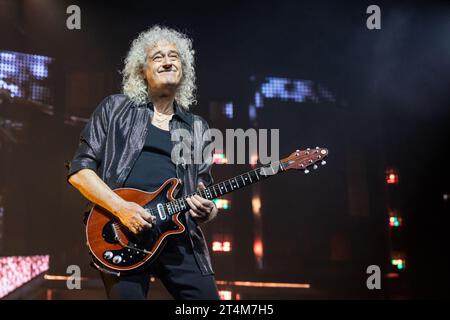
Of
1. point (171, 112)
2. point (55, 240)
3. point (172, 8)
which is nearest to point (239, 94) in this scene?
point (172, 8)

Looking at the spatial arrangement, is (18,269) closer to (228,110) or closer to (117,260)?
(228,110)

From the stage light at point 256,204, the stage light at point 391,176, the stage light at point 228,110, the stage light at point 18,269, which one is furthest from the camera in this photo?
the stage light at point 256,204

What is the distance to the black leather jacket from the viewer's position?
2.22m

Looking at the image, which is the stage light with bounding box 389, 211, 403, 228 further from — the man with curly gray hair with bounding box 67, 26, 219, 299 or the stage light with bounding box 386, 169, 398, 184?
the man with curly gray hair with bounding box 67, 26, 219, 299

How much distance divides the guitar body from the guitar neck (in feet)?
0.15

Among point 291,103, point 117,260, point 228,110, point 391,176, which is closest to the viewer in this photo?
point 117,260

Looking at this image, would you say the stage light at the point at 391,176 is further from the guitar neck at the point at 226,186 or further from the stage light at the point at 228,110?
the guitar neck at the point at 226,186

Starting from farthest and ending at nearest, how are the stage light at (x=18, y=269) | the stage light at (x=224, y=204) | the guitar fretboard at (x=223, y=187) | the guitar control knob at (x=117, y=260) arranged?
the stage light at (x=224, y=204)
the stage light at (x=18, y=269)
the guitar fretboard at (x=223, y=187)
the guitar control knob at (x=117, y=260)

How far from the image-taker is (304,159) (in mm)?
2561

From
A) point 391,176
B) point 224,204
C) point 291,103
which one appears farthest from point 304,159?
point 224,204

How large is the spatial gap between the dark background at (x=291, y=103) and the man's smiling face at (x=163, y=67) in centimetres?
251

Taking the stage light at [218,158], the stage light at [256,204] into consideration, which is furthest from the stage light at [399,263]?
the stage light at [218,158]

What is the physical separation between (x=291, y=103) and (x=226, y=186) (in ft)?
17.3

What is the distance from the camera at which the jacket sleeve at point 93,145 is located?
2.19 metres
